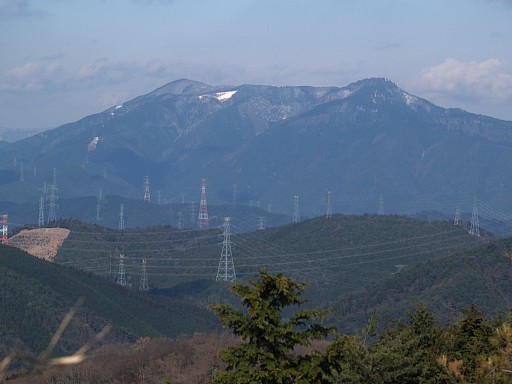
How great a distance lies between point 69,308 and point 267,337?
109m

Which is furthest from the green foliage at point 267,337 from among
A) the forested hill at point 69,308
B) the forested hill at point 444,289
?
the forested hill at point 444,289

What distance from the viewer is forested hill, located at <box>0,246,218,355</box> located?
11681cm

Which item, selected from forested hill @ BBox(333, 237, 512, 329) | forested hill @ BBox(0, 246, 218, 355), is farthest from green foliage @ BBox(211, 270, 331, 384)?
forested hill @ BBox(333, 237, 512, 329)

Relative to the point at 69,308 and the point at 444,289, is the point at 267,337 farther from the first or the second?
the point at 444,289

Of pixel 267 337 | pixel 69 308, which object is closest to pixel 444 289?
pixel 69 308

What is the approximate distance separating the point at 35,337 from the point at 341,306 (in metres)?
49.5

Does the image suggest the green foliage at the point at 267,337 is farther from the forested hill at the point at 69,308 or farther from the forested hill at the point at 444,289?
the forested hill at the point at 444,289

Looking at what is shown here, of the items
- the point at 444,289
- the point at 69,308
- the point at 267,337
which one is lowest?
the point at 69,308

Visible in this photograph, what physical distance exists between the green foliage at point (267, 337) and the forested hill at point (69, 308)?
87.6m

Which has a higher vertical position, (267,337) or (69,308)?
(267,337)

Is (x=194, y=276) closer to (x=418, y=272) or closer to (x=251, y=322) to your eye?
(x=418, y=272)

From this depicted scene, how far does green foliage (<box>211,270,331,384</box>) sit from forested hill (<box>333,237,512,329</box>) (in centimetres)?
9662

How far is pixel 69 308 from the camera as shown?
128m

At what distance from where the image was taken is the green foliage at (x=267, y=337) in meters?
22.4
